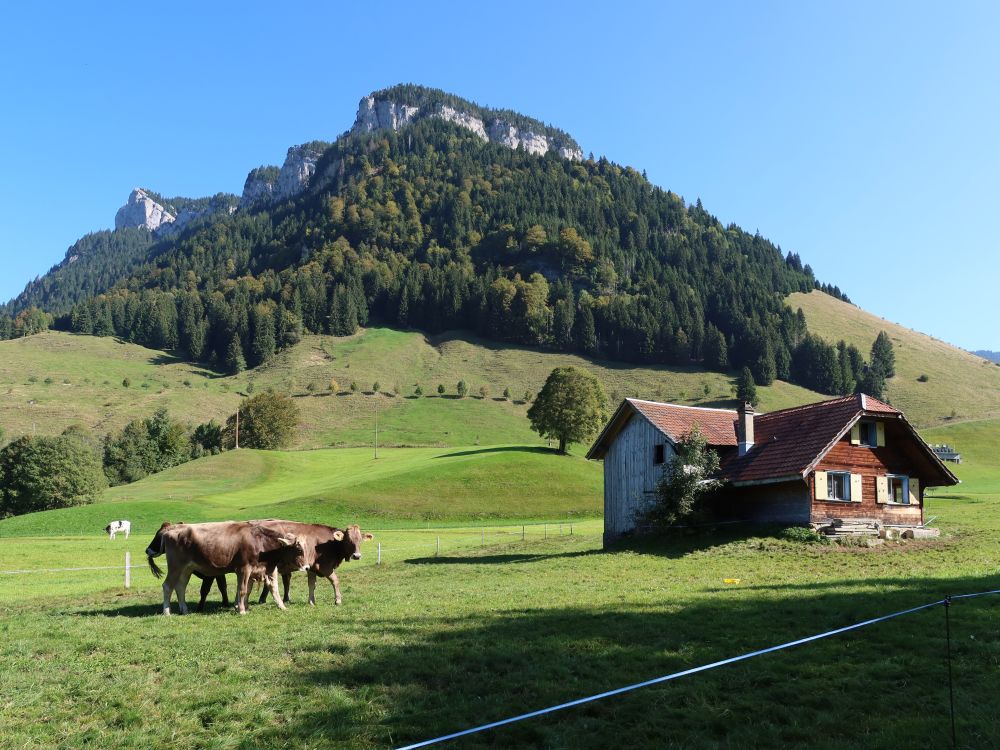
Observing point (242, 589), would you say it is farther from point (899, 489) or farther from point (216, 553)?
point (899, 489)

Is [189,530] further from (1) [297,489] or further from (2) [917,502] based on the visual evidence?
(1) [297,489]

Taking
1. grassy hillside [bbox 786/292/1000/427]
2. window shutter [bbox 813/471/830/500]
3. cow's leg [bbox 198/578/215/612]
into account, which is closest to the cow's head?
cow's leg [bbox 198/578/215/612]

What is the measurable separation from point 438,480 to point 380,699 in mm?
64625

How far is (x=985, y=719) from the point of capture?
27.6ft

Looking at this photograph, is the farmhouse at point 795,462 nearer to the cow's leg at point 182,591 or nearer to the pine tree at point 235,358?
the cow's leg at point 182,591

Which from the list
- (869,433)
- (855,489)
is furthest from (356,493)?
(869,433)

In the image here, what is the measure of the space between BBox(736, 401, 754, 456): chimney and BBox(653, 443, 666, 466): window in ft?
12.9

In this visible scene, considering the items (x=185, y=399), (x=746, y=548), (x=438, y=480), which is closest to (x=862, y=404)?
(x=746, y=548)

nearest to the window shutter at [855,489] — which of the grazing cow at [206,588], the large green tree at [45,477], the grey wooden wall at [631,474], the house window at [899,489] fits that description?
the house window at [899,489]

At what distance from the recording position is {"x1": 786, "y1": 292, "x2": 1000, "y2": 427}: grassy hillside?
436 ft

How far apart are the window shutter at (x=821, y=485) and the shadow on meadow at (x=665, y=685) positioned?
56.7 ft

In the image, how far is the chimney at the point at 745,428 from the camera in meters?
36.5

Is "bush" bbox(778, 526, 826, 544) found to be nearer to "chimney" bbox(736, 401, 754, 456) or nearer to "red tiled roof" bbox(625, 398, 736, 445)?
"chimney" bbox(736, 401, 754, 456)

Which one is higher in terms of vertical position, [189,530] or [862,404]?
[862,404]
